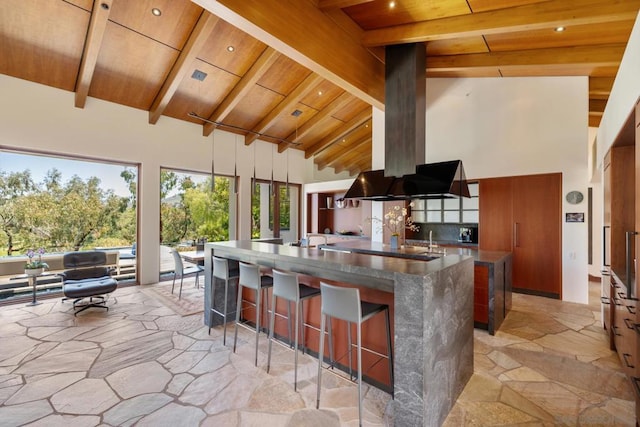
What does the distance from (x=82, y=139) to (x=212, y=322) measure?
444 centimetres

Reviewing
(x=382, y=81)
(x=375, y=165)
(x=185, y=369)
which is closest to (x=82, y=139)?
(x=185, y=369)

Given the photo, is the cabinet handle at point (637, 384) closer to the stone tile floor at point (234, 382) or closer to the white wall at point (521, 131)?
the stone tile floor at point (234, 382)

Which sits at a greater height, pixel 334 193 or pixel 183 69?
pixel 183 69

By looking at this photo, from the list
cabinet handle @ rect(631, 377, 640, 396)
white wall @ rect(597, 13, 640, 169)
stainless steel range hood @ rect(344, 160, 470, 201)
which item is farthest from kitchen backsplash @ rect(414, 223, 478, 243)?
cabinet handle @ rect(631, 377, 640, 396)

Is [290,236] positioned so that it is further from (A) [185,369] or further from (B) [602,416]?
(B) [602,416]

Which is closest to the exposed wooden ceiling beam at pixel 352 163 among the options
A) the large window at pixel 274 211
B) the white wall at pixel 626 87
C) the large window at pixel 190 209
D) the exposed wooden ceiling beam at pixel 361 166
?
the exposed wooden ceiling beam at pixel 361 166

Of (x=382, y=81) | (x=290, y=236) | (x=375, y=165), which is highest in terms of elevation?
(x=382, y=81)

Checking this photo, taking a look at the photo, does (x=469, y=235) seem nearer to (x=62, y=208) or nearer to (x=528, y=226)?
(x=528, y=226)

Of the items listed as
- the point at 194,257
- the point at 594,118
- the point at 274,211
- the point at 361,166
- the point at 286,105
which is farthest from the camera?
the point at 361,166

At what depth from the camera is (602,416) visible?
2170 mm

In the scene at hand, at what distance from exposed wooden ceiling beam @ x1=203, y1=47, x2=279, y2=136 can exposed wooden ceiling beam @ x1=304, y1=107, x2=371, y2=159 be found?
133 inches

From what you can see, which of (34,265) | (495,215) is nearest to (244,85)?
(34,265)

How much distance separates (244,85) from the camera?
18.9ft

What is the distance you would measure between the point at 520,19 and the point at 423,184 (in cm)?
213
